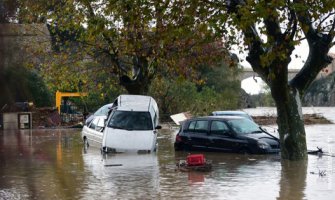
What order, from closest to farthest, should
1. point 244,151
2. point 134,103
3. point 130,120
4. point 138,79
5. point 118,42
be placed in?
point 244,151 < point 130,120 < point 134,103 < point 118,42 < point 138,79

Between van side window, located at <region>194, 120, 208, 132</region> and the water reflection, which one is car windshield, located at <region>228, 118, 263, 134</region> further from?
the water reflection

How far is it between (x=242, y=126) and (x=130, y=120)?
4.15 m

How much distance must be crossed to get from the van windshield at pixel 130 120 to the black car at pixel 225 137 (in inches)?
66.1

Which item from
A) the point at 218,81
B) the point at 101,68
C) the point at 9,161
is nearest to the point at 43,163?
the point at 9,161

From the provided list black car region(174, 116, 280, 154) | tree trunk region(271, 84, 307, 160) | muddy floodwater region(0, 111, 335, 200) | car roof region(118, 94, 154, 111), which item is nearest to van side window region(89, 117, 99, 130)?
car roof region(118, 94, 154, 111)

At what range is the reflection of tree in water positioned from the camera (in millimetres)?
12709

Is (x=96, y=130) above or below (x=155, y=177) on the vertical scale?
above

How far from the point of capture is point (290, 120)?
1894cm

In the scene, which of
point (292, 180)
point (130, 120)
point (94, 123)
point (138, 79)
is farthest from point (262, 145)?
point (138, 79)

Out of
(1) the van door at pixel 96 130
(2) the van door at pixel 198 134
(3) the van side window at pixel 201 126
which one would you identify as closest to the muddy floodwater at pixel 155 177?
(2) the van door at pixel 198 134

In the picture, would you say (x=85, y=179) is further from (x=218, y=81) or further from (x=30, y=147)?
(x=218, y=81)

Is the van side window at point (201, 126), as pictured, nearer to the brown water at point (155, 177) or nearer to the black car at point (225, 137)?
the black car at point (225, 137)

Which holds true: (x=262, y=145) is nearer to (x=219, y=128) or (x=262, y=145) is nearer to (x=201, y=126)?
(x=219, y=128)

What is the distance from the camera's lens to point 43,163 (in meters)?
20.0
